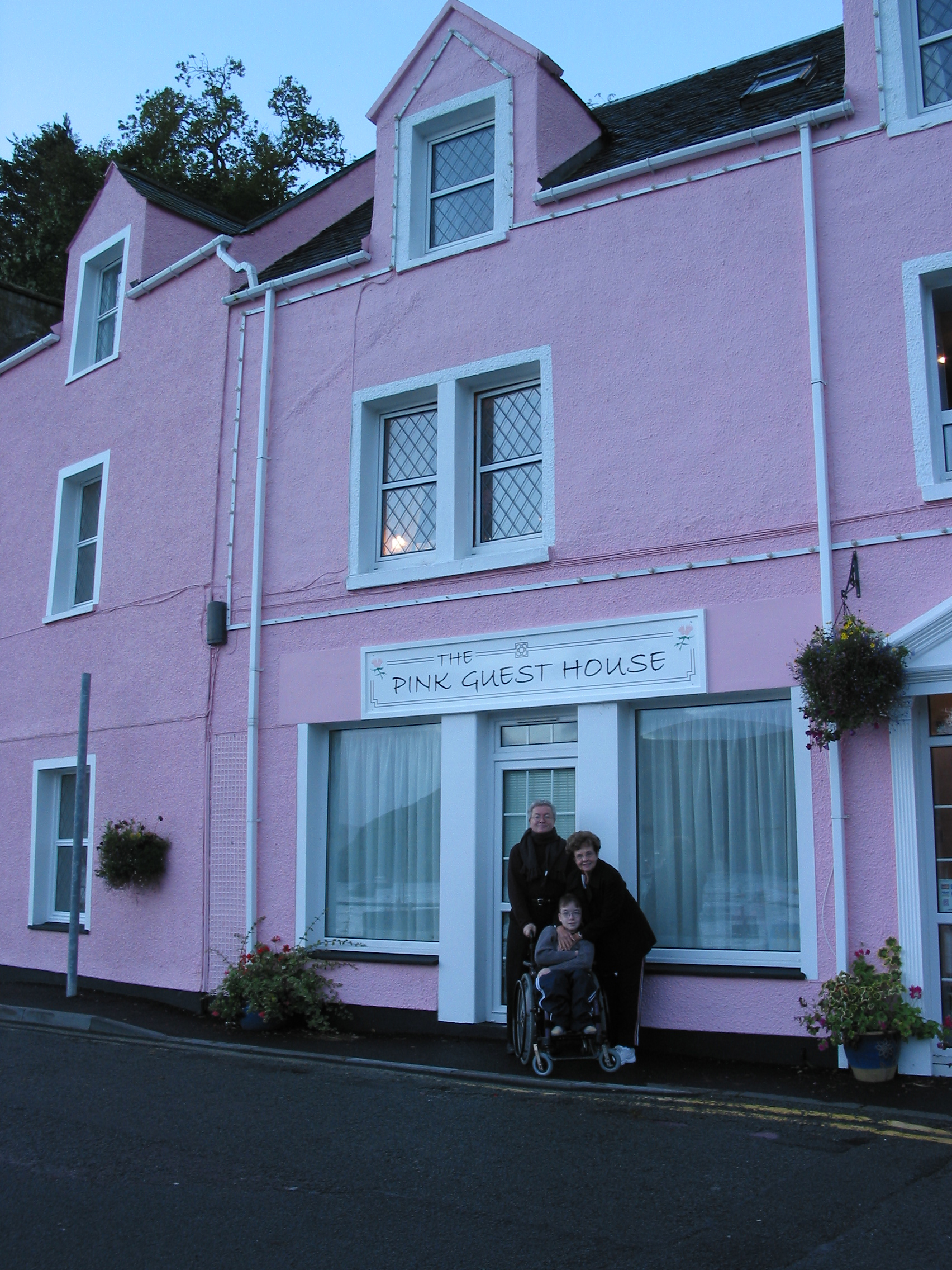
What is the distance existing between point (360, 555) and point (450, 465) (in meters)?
1.19

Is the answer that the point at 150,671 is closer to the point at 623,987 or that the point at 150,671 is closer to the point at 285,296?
the point at 285,296

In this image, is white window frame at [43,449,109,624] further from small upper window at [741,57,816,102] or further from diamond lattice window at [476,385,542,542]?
small upper window at [741,57,816,102]

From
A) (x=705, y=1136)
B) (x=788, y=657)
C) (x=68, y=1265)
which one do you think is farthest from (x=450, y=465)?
(x=68, y=1265)

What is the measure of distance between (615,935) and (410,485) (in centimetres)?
467

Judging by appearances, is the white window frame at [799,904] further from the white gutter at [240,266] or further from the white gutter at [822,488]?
the white gutter at [240,266]

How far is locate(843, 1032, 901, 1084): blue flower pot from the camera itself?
7.86m

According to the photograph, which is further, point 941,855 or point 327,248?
point 327,248

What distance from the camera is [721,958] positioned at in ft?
30.0

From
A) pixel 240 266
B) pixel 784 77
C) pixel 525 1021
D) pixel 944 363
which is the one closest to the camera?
pixel 525 1021

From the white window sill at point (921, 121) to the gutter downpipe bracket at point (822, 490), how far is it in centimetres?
60

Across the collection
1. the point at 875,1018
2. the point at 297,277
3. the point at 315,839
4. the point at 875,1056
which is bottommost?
the point at 875,1056

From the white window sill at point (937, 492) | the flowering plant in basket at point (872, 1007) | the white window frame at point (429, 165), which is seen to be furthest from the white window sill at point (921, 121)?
the flowering plant in basket at point (872, 1007)

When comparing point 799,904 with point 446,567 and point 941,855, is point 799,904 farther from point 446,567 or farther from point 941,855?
point 446,567

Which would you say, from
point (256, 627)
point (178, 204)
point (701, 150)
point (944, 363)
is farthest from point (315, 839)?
point (178, 204)
